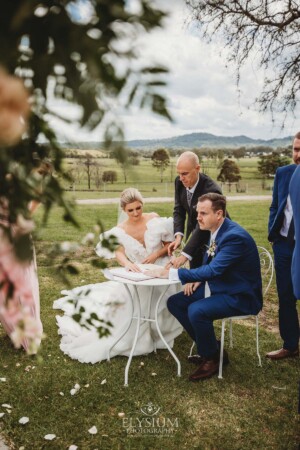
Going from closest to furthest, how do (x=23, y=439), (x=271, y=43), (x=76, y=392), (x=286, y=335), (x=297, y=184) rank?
(x=297, y=184), (x=23, y=439), (x=76, y=392), (x=286, y=335), (x=271, y=43)

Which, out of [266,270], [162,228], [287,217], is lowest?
[266,270]

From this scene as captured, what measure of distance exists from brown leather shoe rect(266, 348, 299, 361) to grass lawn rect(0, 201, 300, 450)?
0.27ft

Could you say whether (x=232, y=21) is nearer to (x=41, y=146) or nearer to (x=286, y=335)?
(x=286, y=335)

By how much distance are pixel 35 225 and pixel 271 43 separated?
7405mm

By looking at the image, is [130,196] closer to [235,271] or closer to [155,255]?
[155,255]

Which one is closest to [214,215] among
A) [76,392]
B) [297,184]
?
[297,184]

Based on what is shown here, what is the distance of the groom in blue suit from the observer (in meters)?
4.35

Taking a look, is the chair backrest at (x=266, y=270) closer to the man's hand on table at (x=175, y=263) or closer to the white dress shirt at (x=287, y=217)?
the white dress shirt at (x=287, y=217)

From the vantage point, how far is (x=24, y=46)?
80 cm

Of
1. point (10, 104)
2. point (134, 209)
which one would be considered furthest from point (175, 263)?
point (10, 104)

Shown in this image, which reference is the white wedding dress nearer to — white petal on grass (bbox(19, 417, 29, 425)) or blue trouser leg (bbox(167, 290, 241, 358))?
blue trouser leg (bbox(167, 290, 241, 358))

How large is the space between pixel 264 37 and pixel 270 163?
126ft

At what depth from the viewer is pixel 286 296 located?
4430 millimetres

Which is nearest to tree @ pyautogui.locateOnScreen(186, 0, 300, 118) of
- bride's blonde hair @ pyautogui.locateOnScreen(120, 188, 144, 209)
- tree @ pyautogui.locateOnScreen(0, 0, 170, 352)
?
bride's blonde hair @ pyautogui.locateOnScreen(120, 188, 144, 209)
